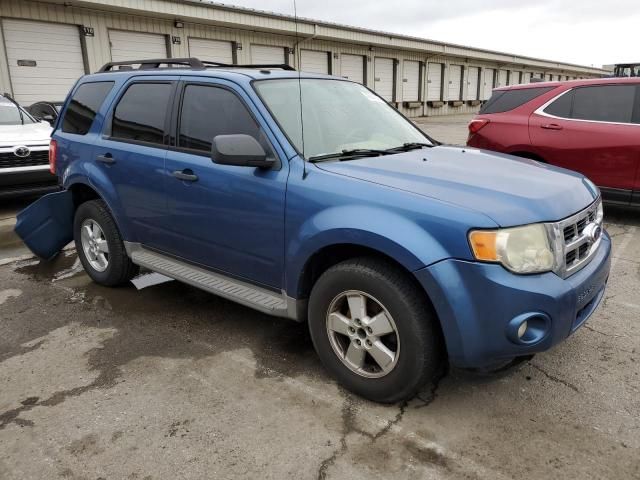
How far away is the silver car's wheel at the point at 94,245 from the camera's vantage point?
14.8 ft

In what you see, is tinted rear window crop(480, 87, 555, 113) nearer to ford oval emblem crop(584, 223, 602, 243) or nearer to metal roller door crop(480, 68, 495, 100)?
ford oval emblem crop(584, 223, 602, 243)

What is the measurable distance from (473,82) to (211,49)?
72.2 feet

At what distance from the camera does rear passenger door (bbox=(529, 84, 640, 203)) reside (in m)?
6.20

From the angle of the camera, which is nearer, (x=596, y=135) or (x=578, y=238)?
(x=578, y=238)

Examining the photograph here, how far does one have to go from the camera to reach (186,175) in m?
3.45

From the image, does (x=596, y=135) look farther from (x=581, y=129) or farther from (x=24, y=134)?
(x=24, y=134)

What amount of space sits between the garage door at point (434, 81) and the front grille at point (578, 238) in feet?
91.4

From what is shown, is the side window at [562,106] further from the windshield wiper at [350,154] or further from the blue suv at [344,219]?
the windshield wiper at [350,154]

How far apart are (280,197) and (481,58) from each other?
33607mm

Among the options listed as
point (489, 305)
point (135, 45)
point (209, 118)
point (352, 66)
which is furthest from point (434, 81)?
point (489, 305)

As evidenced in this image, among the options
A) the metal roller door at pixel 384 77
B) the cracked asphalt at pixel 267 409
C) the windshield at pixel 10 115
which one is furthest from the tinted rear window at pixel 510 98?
the metal roller door at pixel 384 77

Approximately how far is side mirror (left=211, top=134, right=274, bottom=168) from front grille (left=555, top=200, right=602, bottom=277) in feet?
5.24

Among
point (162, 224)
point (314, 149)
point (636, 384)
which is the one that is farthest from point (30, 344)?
point (636, 384)

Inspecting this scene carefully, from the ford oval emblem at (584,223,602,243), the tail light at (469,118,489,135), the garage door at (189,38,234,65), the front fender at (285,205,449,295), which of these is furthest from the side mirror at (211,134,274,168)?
the garage door at (189,38,234,65)
